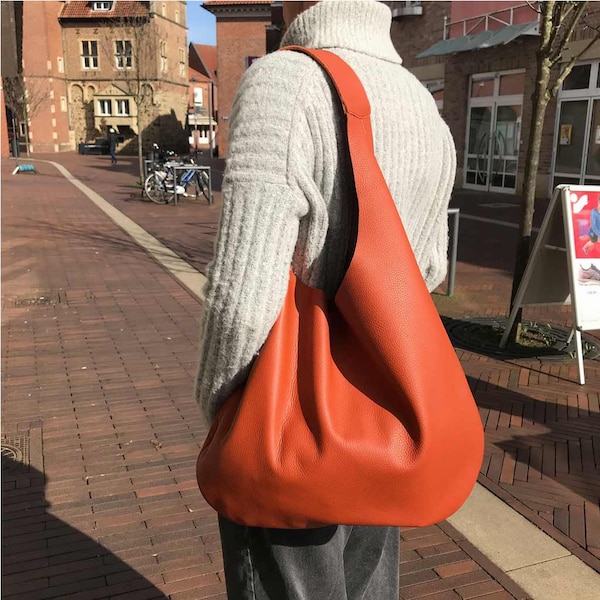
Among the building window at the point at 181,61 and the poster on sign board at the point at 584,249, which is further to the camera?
the building window at the point at 181,61

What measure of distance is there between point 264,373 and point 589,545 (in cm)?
234

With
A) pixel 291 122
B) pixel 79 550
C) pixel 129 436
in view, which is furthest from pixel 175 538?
pixel 291 122

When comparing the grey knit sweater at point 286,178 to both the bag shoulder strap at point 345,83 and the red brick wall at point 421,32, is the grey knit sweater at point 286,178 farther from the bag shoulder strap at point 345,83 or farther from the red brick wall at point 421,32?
the red brick wall at point 421,32

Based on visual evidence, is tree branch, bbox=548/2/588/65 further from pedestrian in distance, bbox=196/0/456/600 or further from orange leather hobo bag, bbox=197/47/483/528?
orange leather hobo bag, bbox=197/47/483/528

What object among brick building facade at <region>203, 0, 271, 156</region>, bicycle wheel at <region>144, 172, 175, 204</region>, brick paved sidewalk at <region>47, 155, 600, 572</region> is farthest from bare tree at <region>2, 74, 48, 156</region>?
brick paved sidewalk at <region>47, 155, 600, 572</region>

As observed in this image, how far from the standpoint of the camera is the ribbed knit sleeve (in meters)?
1.16

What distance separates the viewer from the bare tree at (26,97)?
4262 centimetres

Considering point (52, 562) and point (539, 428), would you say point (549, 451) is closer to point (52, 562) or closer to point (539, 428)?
point (539, 428)

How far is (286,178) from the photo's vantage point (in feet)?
3.82

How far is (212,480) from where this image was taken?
1.23 metres

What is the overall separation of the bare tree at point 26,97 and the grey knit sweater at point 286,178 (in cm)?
4225

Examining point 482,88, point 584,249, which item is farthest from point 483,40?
point 584,249

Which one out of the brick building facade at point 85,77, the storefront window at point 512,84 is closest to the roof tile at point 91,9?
the brick building facade at point 85,77

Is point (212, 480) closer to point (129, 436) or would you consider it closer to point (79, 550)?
point (79, 550)
